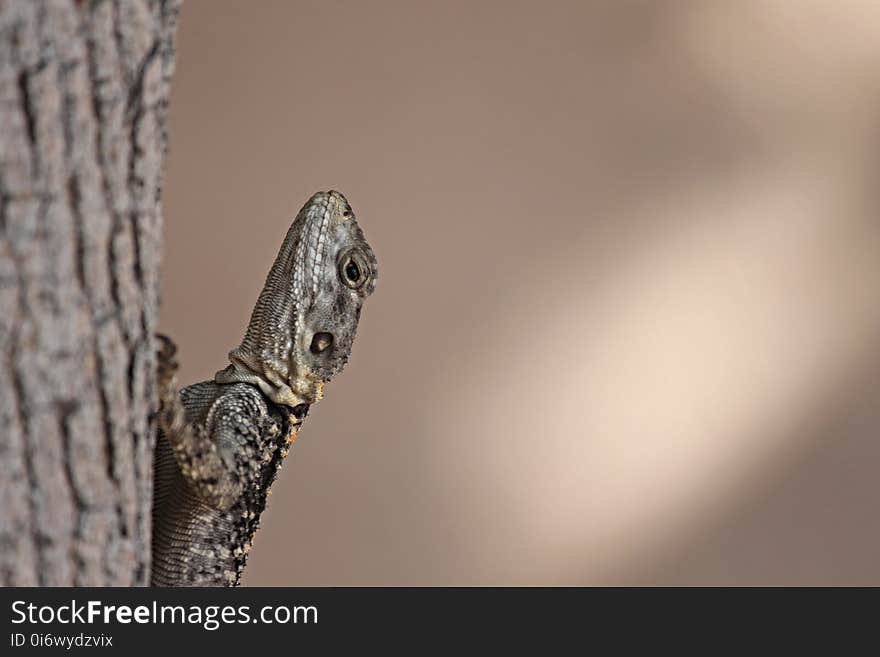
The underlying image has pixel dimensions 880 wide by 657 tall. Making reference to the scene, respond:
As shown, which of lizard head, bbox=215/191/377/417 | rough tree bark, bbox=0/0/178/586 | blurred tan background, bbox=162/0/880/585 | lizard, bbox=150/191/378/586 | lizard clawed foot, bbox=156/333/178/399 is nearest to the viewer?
rough tree bark, bbox=0/0/178/586

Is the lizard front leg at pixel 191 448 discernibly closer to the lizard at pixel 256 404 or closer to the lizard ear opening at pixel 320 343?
the lizard at pixel 256 404

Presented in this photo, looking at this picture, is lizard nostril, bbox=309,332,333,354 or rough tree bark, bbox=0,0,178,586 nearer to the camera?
rough tree bark, bbox=0,0,178,586

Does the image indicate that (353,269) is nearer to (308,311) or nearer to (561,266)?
(308,311)

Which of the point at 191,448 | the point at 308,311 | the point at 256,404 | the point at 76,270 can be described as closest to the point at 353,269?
the point at 308,311

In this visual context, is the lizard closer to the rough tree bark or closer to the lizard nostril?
the lizard nostril

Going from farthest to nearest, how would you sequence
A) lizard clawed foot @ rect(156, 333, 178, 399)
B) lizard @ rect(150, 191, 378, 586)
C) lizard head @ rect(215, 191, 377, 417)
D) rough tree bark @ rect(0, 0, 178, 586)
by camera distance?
lizard head @ rect(215, 191, 377, 417) → lizard @ rect(150, 191, 378, 586) → lizard clawed foot @ rect(156, 333, 178, 399) → rough tree bark @ rect(0, 0, 178, 586)

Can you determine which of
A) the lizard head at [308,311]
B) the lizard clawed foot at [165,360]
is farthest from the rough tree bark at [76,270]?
the lizard head at [308,311]

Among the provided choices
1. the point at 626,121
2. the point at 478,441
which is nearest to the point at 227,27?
the point at 626,121

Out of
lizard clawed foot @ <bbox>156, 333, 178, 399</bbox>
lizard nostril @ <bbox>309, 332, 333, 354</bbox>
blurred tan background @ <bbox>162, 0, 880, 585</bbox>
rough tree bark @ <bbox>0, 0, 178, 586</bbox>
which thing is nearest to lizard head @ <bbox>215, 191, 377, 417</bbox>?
lizard nostril @ <bbox>309, 332, 333, 354</bbox>
